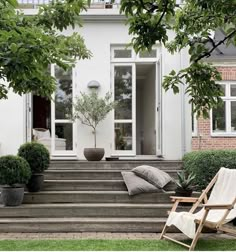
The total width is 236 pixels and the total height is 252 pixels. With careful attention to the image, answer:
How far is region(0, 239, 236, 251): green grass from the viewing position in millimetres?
5820

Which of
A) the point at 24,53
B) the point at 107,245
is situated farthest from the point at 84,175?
the point at 24,53

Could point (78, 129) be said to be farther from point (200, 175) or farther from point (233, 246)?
point (233, 246)

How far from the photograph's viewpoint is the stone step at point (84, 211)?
7352mm

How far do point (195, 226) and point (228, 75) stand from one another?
829 centimetres

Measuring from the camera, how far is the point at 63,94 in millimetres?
10922

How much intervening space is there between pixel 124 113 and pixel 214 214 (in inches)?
203

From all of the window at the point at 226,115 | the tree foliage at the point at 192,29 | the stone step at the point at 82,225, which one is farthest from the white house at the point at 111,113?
the tree foliage at the point at 192,29

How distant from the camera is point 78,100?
33.7 feet

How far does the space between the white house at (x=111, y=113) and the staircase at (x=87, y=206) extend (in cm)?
137

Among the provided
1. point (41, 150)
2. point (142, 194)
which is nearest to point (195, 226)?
point (142, 194)

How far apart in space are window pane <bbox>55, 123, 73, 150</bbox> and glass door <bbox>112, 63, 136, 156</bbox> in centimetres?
113

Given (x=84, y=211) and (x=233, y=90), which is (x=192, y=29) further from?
(x=233, y=90)

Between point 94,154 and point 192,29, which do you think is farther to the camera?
point 94,154

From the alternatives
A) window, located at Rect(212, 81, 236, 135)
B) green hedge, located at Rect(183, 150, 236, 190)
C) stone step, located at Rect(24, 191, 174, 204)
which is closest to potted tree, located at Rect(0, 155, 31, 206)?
stone step, located at Rect(24, 191, 174, 204)
